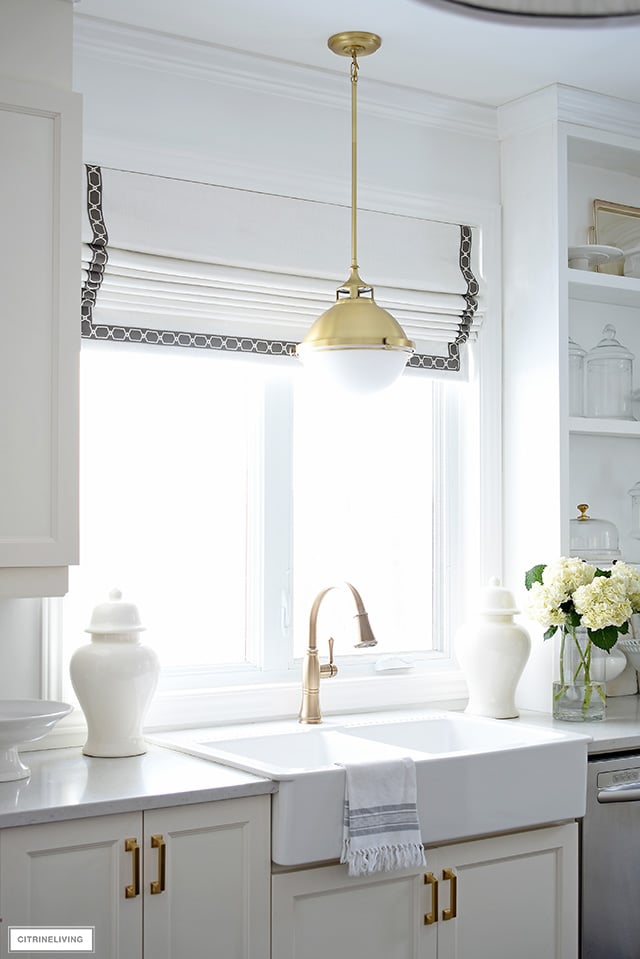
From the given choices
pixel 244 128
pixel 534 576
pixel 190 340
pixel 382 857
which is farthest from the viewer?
pixel 534 576

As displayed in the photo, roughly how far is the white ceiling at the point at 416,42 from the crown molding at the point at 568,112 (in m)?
0.03

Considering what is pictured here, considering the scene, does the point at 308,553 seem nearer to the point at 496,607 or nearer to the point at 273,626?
the point at 273,626

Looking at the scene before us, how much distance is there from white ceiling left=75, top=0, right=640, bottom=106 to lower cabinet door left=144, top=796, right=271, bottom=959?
1815 mm

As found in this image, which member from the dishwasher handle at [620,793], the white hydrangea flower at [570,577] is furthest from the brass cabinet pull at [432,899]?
the white hydrangea flower at [570,577]

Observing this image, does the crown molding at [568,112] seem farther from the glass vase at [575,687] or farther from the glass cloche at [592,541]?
the glass vase at [575,687]

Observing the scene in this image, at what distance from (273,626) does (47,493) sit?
93cm

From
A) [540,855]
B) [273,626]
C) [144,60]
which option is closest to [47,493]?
[273,626]

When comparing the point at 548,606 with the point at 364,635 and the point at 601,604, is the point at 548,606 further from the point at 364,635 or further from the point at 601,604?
the point at 364,635

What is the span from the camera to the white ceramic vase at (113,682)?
8.11 ft

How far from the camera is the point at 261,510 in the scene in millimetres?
3025

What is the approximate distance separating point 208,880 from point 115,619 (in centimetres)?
62

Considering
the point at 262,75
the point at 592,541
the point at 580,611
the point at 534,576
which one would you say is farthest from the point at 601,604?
the point at 262,75

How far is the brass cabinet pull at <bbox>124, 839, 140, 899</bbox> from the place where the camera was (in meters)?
2.11

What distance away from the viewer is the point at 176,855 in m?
2.16
